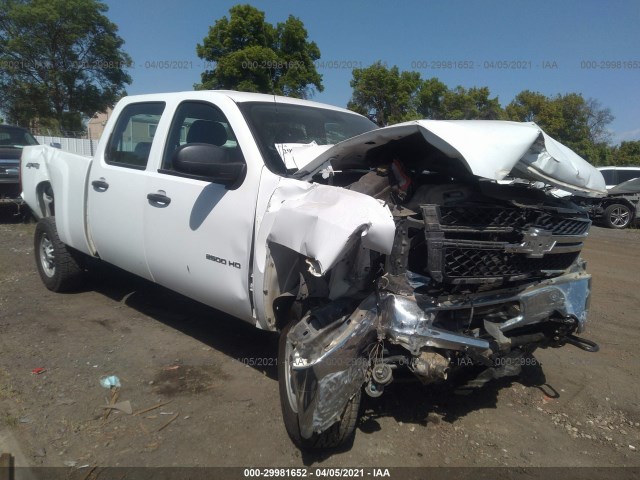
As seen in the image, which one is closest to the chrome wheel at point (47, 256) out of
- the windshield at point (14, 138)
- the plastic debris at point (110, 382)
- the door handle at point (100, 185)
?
the door handle at point (100, 185)

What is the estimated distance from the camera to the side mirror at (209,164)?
314cm

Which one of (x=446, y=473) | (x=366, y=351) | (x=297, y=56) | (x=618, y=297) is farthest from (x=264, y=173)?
(x=297, y=56)

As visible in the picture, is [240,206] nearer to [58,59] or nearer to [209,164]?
[209,164]

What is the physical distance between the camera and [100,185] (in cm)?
459

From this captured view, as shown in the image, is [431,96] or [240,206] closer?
[240,206]

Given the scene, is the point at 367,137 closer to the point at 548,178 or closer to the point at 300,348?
the point at 548,178

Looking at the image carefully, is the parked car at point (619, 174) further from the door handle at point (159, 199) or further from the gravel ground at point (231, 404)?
the door handle at point (159, 199)

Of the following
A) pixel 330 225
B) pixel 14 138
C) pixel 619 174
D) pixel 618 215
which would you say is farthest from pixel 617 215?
pixel 14 138

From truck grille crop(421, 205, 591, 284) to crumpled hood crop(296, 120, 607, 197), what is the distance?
0.69 ft

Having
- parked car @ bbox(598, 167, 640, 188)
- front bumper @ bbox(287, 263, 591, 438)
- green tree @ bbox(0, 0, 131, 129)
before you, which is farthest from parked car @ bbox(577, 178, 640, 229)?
green tree @ bbox(0, 0, 131, 129)

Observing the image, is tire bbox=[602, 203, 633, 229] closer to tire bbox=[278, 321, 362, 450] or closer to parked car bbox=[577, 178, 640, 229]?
parked car bbox=[577, 178, 640, 229]

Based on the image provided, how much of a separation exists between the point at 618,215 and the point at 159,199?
14.1 metres

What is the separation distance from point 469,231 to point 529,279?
65cm

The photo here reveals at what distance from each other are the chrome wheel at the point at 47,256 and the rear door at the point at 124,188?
1.22 metres
